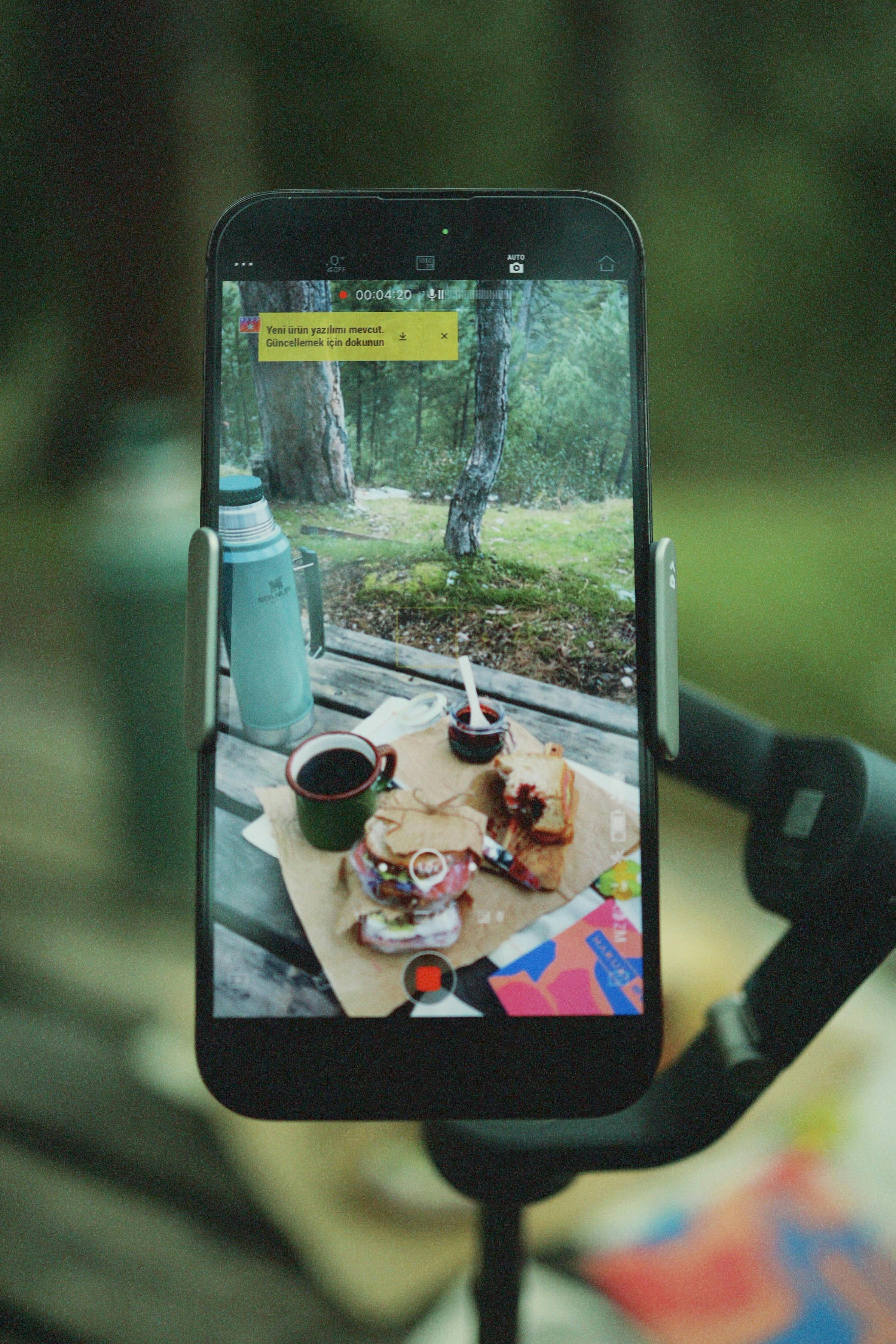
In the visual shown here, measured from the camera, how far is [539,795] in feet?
0.93

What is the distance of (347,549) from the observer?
0.95ft

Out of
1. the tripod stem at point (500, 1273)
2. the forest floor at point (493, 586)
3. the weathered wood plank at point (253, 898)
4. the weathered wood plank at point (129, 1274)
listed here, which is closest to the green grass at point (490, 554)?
the forest floor at point (493, 586)

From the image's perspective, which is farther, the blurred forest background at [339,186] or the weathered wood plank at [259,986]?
the blurred forest background at [339,186]

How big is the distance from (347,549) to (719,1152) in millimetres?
383

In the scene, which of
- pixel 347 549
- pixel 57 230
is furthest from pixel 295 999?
pixel 57 230

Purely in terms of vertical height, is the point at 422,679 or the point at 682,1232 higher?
the point at 422,679

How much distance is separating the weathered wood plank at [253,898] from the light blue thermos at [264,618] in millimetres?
40

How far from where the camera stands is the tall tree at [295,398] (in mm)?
275

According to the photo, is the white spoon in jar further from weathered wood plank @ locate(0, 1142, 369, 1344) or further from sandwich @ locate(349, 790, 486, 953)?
weathered wood plank @ locate(0, 1142, 369, 1344)

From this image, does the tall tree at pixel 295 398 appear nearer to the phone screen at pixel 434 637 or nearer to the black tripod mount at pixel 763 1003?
the phone screen at pixel 434 637

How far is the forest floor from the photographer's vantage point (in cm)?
28

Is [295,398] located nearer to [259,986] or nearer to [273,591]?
[273,591]

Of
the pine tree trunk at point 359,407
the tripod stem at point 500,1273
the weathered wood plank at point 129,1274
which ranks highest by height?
the pine tree trunk at point 359,407

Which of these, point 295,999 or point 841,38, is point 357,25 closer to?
point 841,38
